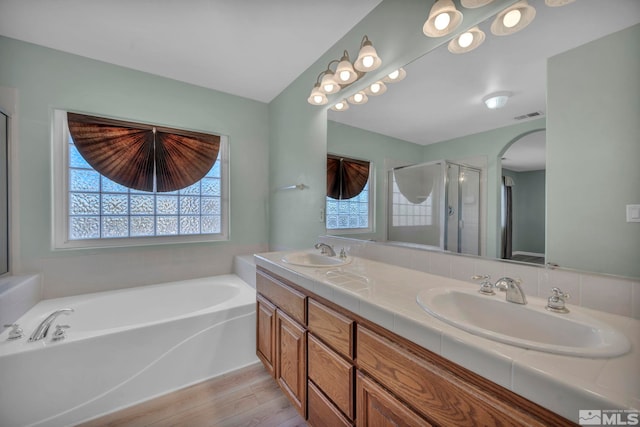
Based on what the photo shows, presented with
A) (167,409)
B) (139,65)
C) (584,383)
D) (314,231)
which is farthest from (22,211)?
(584,383)

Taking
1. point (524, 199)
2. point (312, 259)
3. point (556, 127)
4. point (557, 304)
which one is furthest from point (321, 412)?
point (556, 127)

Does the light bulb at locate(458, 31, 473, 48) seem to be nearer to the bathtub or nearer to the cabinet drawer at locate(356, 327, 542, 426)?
the cabinet drawer at locate(356, 327, 542, 426)

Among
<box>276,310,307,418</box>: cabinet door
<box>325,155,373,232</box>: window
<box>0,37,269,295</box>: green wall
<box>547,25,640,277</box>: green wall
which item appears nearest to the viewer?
<box>547,25,640,277</box>: green wall

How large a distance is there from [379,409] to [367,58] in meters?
1.73

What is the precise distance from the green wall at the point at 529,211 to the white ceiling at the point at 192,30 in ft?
4.63

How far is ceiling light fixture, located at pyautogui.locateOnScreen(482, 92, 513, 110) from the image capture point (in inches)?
41.5

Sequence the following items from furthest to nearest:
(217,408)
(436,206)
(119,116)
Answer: (119,116) → (217,408) → (436,206)

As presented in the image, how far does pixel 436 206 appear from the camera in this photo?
53.4 inches

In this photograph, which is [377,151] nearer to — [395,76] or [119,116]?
[395,76]

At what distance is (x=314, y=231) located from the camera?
2238mm

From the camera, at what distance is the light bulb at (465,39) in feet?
3.71

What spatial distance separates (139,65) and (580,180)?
3121 mm

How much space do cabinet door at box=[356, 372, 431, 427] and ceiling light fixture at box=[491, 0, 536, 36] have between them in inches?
56.4

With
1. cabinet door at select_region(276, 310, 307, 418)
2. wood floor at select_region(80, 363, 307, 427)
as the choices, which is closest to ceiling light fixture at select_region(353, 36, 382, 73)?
cabinet door at select_region(276, 310, 307, 418)
